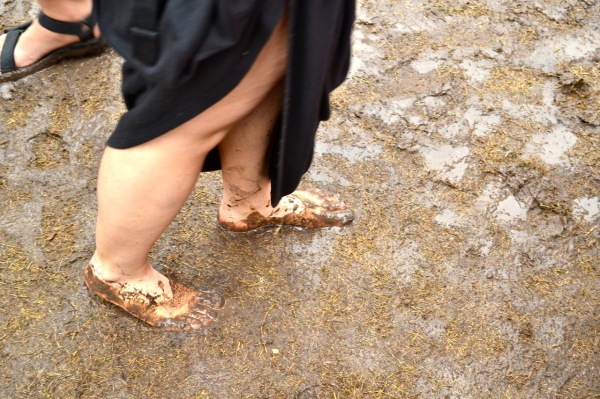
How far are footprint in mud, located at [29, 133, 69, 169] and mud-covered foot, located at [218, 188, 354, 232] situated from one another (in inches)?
24.5

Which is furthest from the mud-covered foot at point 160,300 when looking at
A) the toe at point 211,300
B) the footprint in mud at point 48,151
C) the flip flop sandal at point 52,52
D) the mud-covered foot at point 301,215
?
the flip flop sandal at point 52,52

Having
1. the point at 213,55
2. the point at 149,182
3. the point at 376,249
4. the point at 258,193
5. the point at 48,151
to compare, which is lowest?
the point at 376,249

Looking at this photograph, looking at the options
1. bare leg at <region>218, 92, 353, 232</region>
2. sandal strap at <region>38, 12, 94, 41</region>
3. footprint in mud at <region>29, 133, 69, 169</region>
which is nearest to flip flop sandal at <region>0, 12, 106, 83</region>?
sandal strap at <region>38, 12, 94, 41</region>

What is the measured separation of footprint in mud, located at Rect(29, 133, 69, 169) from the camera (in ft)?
6.79

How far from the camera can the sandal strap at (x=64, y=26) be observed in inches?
88.0

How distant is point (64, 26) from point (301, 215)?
117 centimetres

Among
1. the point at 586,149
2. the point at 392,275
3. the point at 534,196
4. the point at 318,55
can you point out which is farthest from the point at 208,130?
the point at 586,149

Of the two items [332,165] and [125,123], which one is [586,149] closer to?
[332,165]

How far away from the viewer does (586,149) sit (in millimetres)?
2311

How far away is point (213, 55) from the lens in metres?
1.00

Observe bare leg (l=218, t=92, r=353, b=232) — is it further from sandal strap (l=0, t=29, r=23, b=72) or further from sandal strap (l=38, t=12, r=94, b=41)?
sandal strap (l=0, t=29, r=23, b=72)

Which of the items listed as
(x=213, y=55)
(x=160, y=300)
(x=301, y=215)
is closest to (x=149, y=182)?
(x=213, y=55)

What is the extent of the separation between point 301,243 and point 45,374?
84 centimetres

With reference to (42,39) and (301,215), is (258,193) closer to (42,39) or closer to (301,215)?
(301,215)
